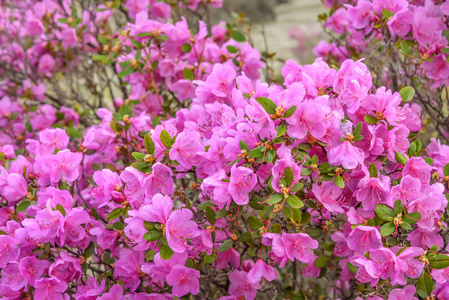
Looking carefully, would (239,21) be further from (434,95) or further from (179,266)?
(179,266)

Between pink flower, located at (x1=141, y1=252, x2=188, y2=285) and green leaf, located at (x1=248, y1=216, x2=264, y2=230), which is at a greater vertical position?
green leaf, located at (x1=248, y1=216, x2=264, y2=230)

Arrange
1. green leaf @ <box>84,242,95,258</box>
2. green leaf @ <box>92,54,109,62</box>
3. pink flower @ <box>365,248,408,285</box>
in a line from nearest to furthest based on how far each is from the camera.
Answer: pink flower @ <box>365,248,408,285</box> → green leaf @ <box>84,242,95,258</box> → green leaf @ <box>92,54,109,62</box>

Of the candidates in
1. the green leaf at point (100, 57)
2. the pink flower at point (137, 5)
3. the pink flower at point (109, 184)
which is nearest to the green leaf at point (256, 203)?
the pink flower at point (109, 184)

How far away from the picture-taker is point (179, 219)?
124cm

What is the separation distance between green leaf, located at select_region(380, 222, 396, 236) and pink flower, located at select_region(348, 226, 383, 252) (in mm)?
18

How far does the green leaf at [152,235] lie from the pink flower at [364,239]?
515mm

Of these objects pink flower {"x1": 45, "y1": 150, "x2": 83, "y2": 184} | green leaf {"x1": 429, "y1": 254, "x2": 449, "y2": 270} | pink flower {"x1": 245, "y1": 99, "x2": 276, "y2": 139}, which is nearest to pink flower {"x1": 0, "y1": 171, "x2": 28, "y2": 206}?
pink flower {"x1": 45, "y1": 150, "x2": 83, "y2": 184}

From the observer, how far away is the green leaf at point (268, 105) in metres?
1.19

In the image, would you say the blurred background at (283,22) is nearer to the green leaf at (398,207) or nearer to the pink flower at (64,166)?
the pink flower at (64,166)

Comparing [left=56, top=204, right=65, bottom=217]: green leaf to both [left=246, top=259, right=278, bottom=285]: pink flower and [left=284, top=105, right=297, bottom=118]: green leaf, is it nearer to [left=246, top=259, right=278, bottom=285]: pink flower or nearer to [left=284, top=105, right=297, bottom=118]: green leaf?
[left=246, top=259, right=278, bottom=285]: pink flower

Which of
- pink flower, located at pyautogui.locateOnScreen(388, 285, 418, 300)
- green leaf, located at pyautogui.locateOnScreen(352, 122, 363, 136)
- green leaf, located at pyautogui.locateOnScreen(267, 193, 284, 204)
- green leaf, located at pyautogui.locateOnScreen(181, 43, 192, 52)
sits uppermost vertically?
green leaf, located at pyautogui.locateOnScreen(352, 122, 363, 136)

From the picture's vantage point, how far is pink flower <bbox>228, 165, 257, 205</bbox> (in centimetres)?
117

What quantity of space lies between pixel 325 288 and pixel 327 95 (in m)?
1.28

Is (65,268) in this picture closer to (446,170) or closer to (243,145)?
(243,145)
